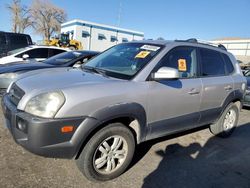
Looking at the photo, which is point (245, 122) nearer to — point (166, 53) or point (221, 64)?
point (221, 64)

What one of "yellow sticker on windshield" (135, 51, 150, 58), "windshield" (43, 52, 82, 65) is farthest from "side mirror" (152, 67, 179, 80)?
"windshield" (43, 52, 82, 65)

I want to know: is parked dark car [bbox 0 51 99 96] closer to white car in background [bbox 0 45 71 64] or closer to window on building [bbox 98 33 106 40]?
white car in background [bbox 0 45 71 64]

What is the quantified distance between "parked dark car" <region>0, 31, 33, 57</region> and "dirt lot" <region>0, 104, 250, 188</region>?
8301 millimetres

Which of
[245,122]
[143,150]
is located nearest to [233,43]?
[245,122]

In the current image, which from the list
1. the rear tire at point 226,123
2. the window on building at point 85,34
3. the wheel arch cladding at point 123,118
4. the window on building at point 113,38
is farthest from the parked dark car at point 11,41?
the window on building at point 113,38

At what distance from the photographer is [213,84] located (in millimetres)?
4309

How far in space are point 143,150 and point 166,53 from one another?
1.59m

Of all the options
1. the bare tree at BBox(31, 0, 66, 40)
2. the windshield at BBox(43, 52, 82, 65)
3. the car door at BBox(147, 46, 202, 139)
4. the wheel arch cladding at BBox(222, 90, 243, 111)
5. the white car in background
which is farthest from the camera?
the bare tree at BBox(31, 0, 66, 40)

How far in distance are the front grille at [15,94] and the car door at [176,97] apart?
1.55 meters

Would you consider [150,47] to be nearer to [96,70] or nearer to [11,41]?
[96,70]

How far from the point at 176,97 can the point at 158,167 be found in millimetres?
1025

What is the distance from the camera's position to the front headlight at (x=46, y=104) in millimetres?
2559

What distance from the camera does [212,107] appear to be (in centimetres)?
444

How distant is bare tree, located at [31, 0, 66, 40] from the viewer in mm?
60084
